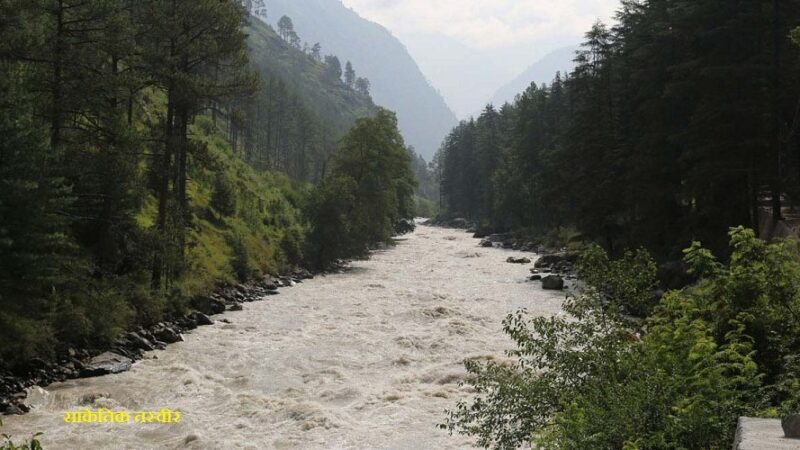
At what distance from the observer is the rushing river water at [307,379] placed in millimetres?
14086

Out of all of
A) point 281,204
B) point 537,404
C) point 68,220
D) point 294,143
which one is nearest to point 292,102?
point 294,143

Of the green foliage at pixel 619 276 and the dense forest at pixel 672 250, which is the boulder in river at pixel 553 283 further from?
the green foliage at pixel 619 276

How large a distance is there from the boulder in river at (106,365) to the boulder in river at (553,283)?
82.5 feet

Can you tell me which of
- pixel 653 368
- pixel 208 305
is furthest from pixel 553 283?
pixel 653 368

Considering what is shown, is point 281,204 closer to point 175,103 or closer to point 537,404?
point 175,103

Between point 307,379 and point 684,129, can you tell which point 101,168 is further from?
point 684,129

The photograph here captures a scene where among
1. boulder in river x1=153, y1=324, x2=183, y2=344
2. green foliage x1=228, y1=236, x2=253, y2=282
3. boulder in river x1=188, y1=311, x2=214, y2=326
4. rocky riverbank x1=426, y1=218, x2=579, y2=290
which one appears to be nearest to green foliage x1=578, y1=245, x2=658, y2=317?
rocky riverbank x1=426, y1=218, x2=579, y2=290

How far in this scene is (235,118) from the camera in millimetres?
27766

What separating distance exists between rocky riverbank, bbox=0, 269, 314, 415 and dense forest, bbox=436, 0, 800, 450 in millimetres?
11630

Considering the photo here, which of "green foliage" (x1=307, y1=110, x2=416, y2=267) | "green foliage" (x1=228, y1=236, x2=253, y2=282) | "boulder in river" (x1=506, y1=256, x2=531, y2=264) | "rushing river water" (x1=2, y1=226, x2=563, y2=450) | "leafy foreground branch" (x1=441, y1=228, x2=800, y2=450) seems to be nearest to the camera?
"leafy foreground branch" (x1=441, y1=228, x2=800, y2=450)

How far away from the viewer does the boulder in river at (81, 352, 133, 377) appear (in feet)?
60.5

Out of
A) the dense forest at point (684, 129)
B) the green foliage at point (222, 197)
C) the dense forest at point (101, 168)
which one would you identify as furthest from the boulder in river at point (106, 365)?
the dense forest at point (684, 129)

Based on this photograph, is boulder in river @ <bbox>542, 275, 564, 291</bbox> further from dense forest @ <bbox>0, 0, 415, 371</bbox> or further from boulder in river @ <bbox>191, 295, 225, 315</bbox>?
boulder in river @ <bbox>191, 295, 225, 315</bbox>

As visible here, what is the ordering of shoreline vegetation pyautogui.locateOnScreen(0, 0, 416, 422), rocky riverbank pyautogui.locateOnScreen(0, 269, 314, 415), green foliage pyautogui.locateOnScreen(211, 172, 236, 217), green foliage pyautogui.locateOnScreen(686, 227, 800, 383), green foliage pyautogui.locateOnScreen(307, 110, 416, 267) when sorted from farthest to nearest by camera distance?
green foliage pyautogui.locateOnScreen(307, 110, 416, 267), green foliage pyautogui.locateOnScreen(211, 172, 236, 217), shoreline vegetation pyautogui.locateOnScreen(0, 0, 416, 422), rocky riverbank pyautogui.locateOnScreen(0, 269, 314, 415), green foliage pyautogui.locateOnScreen(686, 227, 800, 383)
